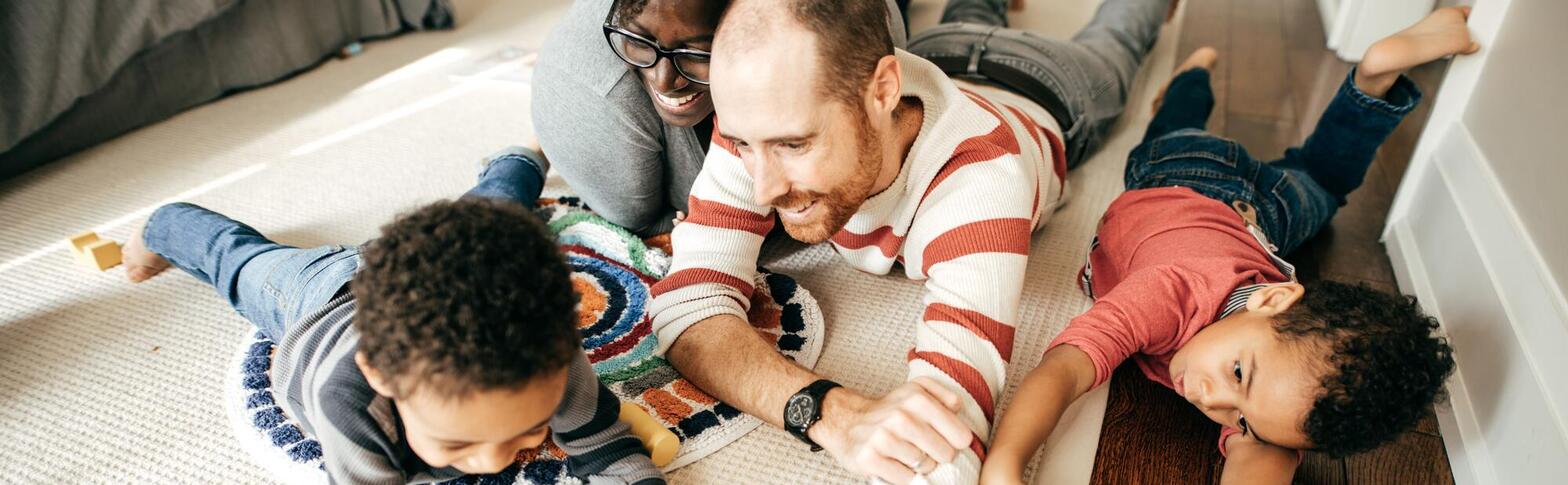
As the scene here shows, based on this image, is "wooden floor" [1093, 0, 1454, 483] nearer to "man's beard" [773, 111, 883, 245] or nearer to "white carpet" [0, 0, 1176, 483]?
"white carpet" [0, 0, 1176, 483]

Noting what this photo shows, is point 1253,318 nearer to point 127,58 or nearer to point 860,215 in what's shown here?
Result: point 860,215

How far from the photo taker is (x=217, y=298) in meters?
1.17

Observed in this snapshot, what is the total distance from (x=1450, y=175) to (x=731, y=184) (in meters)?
0.91

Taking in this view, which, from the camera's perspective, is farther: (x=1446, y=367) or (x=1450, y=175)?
(x=1450, y=175)

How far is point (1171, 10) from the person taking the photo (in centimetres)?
214

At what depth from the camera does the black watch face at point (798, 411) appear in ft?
2.82

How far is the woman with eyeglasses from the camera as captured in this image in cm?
98

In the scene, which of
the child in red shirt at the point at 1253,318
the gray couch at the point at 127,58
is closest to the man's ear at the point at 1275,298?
the child in red shirt at the point at 1253,318

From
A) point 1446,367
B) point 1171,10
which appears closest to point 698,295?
point 1446,367

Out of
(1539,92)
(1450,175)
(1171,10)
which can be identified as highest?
(1539,92)

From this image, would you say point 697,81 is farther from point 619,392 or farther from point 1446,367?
point 1446,367

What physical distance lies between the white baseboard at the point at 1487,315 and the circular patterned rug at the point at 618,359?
67cm

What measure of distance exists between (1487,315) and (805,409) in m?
0.72

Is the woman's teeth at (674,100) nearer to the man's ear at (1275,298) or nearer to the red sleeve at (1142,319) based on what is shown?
the red sleeve at (1142,319)
